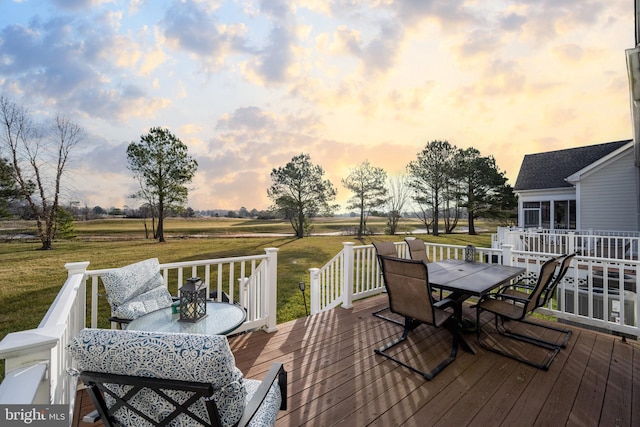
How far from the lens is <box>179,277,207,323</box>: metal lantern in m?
2.20

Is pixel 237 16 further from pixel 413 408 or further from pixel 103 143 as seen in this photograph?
pixel 413 408

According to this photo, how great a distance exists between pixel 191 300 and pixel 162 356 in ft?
4.33

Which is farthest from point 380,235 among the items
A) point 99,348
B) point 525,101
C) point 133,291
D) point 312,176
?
point 99,348

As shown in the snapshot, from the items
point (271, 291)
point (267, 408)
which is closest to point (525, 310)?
point (267, 408)

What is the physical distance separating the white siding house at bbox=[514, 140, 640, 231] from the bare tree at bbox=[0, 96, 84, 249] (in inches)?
698

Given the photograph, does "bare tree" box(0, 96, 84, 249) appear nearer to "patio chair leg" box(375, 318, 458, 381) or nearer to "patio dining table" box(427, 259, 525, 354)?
"patio chair leg" box(375, 318, 458, 381)

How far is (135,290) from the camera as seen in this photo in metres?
2.73

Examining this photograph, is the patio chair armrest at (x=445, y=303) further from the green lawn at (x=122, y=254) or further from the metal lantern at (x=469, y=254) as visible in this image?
the green lawn at (x=122, y=254)

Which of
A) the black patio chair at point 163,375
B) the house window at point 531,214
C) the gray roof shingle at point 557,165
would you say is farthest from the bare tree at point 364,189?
the black patio chair at point 163,375

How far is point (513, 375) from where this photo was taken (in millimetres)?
2557

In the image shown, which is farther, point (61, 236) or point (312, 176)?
point (312, 176)

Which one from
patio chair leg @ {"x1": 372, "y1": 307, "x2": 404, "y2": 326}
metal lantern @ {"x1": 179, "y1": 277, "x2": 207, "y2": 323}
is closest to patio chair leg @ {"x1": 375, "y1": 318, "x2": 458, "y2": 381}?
patio chair leg @ {"x1": 372, "y1": 307, "x2": 404, "y2": 326}

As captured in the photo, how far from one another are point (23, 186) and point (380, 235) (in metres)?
18.0

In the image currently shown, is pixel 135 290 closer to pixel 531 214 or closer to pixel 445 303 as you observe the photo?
pixel 445 303
